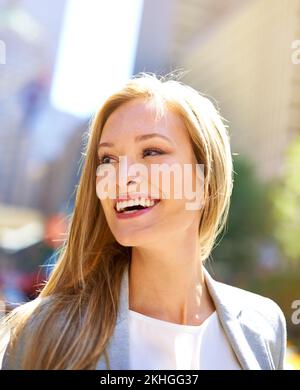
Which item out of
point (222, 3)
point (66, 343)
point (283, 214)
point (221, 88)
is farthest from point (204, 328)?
point (222, 3)

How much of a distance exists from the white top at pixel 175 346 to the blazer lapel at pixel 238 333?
39mm

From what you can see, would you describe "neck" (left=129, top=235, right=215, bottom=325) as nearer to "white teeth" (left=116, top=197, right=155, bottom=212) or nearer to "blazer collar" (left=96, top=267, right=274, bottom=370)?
"blazer collar" (left=96, top=267, right=274, bottom=370)

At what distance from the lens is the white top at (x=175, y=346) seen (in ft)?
6.15

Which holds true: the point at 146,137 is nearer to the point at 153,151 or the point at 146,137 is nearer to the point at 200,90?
the point at 153,151

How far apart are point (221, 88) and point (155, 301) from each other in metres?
50.5

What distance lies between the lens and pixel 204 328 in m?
2.03

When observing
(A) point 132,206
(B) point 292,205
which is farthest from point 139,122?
(B) point 292,205

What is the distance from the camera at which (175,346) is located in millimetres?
1942

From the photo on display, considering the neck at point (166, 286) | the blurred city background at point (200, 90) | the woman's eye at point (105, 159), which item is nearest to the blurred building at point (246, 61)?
the blurred city background at point (200, 90)

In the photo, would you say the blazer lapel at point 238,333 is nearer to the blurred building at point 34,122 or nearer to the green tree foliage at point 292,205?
the green tree foliage at point 292,205

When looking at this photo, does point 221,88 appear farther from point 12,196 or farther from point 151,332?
point 151,332

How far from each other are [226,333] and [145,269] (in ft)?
1.19

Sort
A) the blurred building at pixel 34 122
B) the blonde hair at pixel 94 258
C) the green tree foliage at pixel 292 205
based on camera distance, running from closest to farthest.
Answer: the blonde hair at pixel 94 258 < the green tree foliage at pixel 292 205 < the blurred building at pixel 34 122

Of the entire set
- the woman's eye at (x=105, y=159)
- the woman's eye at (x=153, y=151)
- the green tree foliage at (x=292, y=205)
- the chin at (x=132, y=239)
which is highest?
the green tree foliage at (x=292, y=205)
